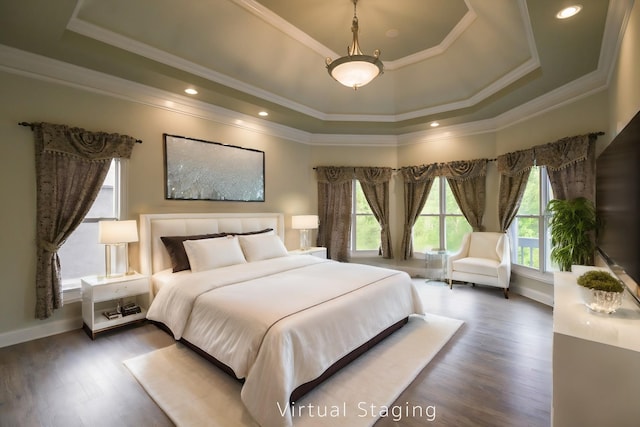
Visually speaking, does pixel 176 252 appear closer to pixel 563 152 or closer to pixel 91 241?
pixel 91 241

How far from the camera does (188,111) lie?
13.0 feet

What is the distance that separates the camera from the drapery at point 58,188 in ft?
9.45

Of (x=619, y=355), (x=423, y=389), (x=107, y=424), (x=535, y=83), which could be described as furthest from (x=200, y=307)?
(x=535, y=83)

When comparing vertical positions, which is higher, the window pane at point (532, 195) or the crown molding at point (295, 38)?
the crown molding at point (295, 38)

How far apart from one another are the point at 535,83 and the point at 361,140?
9.62 ft

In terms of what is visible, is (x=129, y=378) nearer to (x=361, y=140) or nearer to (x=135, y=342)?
(x=135, y=342)

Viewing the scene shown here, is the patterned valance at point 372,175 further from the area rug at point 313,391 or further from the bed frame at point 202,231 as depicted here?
the area rug at point 313,391

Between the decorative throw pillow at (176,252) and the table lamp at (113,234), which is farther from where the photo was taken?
the decorative throw pillow at (176,252)

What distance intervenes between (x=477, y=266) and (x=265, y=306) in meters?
3.66

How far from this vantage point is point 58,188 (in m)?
2.98

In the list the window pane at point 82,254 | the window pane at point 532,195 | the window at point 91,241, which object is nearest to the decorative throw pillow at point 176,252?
the window at point 91,241

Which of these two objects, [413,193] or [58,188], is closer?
[58,188]

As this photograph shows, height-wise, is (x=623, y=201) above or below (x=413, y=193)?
below

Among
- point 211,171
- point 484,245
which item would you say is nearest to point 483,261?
point 484,245
